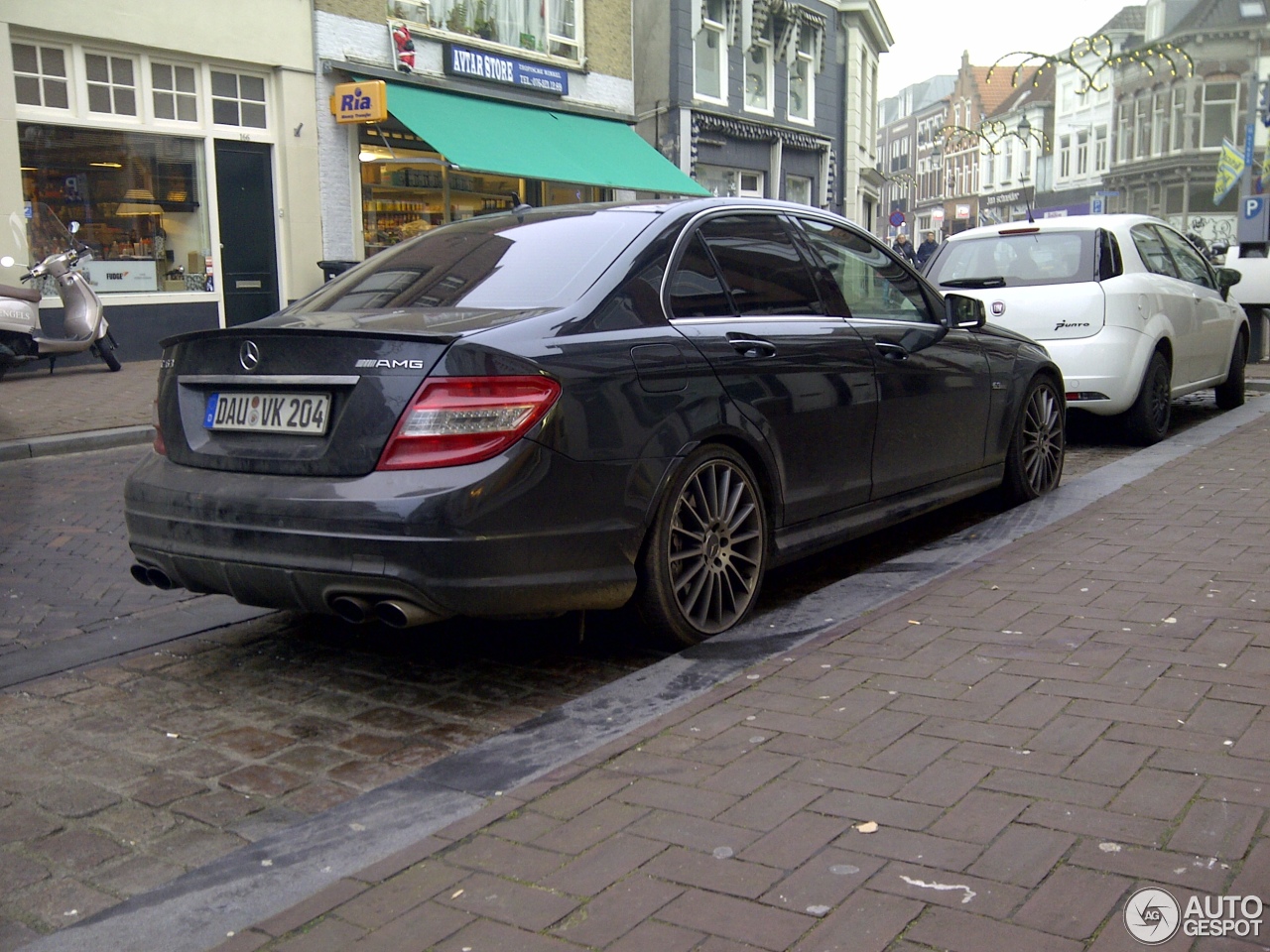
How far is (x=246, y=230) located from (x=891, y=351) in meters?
12.5

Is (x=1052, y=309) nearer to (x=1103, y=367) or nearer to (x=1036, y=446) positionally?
(x=1103, y=367)

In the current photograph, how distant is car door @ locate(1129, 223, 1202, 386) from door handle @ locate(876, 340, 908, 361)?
4.03 meters

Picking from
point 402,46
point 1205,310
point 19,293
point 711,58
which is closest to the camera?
point 1205,310

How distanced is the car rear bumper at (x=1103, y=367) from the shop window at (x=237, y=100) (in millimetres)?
11370

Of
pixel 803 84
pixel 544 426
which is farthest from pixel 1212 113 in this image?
pixel 544 426

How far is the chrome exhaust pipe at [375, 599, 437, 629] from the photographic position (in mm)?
3664

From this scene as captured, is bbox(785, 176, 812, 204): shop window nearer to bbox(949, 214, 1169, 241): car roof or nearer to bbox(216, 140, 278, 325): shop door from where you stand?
bbox(216, 140, 278, 325): shop door

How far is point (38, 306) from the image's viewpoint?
1261 cm

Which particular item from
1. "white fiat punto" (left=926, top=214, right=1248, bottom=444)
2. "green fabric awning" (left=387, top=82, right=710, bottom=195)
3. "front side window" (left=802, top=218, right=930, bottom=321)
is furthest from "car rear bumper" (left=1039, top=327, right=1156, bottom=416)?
"green fabric awning" (left=387, top=82, right=710, bottom=195)

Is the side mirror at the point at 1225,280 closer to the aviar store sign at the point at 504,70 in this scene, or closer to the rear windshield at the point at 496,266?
the rear windshield at the point at 496,266

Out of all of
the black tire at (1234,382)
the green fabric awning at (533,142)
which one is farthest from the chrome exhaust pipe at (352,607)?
the green fabric awning at (533,142)

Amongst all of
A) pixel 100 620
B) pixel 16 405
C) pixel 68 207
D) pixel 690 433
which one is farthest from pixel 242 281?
pixel 690 433

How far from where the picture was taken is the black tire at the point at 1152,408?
28.2 feet

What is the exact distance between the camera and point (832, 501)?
5.05 m
